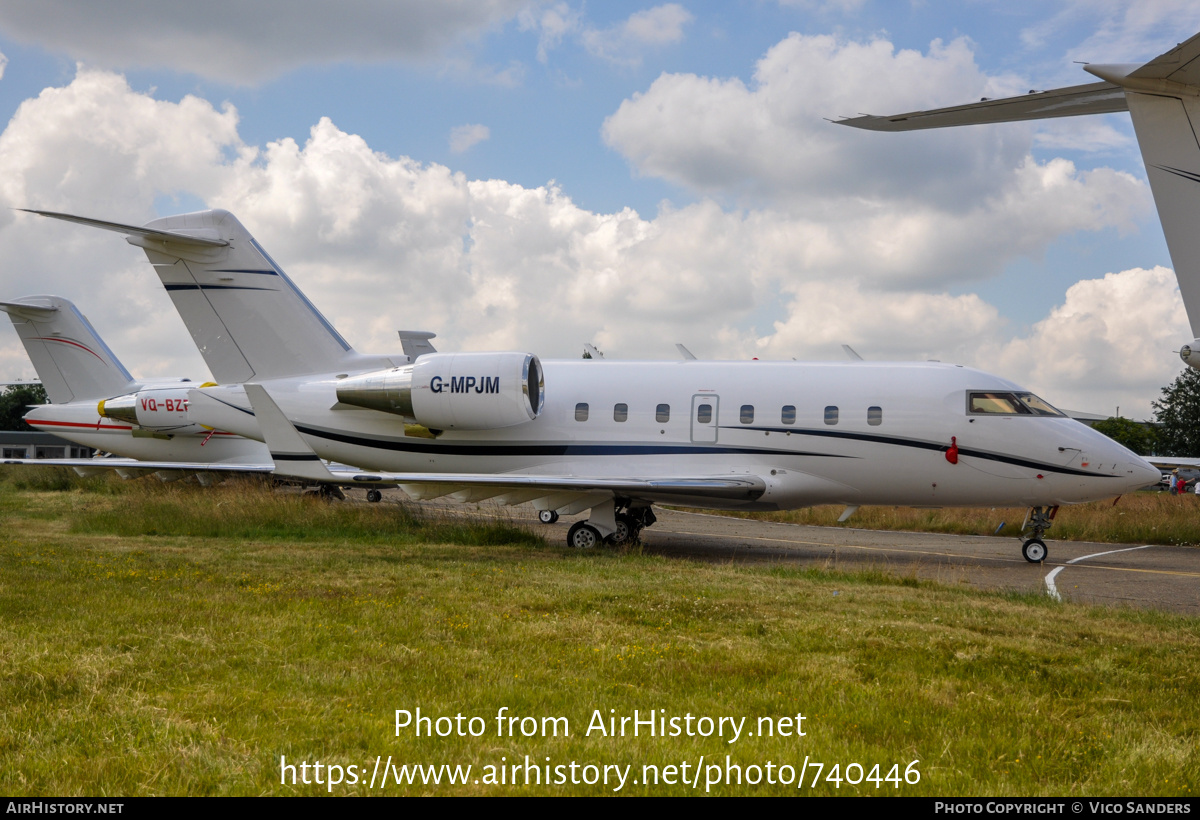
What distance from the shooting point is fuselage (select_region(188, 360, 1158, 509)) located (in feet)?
45.2

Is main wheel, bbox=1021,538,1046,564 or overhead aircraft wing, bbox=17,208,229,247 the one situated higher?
overhead aircraft wing, bbox=17,208,229,247

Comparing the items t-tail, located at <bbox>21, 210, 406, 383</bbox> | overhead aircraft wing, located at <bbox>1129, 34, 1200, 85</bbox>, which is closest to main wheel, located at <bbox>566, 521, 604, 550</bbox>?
t-tail, located at <bbox>21, 210, 406, 383</bbox>

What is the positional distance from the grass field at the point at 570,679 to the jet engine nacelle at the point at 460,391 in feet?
15.3

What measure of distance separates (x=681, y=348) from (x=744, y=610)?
31.4 ft

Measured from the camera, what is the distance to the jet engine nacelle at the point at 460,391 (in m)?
14.7

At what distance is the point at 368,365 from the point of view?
16328 mm

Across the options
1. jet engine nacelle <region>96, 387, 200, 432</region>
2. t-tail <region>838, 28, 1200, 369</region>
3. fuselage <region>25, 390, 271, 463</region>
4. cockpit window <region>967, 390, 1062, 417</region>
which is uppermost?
t-tail <region>838, 28, 1200, 369</region>

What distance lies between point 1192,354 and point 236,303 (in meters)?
14.9

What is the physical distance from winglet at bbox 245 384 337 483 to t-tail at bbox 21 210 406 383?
3.63 m

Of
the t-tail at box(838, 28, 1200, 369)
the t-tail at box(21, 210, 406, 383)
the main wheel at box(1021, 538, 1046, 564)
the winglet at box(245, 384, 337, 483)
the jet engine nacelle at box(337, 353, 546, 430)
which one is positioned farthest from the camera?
the t-tail at box(21, 210, 406, 383)

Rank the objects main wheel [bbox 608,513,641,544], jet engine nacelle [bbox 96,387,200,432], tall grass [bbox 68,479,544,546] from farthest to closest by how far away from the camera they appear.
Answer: jet engine nacelle [bbox 96,387,200,432]
main wheel [bbox 608,513,641,544]
tall grass [bbox 68,479,544,546]

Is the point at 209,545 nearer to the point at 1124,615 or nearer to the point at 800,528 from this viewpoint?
the point at 1124,615

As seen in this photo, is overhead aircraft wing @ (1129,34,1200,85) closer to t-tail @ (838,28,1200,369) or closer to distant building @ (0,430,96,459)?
t-tail @ (838,28,1200,369)

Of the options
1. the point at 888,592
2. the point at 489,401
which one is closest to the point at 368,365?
the point at 489,401
